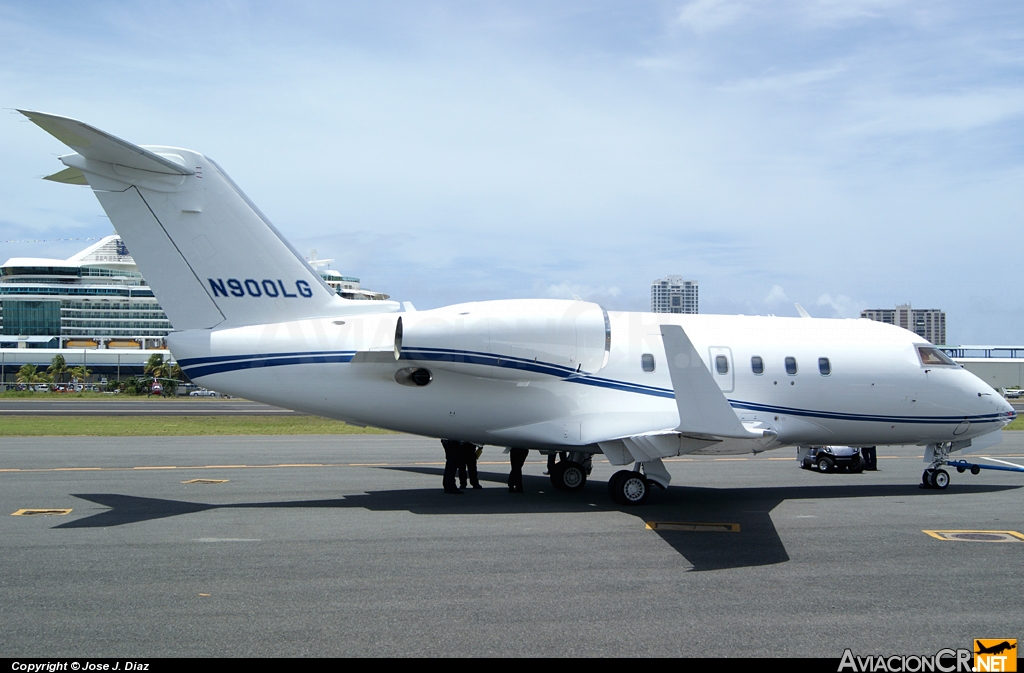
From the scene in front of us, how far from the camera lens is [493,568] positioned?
9.35 m

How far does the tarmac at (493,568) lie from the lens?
6.89m

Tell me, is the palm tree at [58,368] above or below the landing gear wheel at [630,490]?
above

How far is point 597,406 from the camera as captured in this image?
576 inches

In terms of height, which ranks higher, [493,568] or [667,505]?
[493,568]

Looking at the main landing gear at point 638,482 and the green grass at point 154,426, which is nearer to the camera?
the main landing gear at point 638,482

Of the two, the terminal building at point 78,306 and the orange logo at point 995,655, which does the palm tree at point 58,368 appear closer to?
the terminal building at point 78,306

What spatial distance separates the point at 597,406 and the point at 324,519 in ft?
17.4

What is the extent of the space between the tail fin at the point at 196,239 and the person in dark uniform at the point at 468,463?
383 cm

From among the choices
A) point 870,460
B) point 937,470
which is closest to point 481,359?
point 937,470

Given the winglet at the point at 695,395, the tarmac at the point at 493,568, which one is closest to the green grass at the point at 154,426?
the tarmac at the point at 493,568

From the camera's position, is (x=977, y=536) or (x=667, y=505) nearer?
(x=977, y=536)

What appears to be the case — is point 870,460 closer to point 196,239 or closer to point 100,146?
point 196,239

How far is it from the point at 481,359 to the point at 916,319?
3767 inches

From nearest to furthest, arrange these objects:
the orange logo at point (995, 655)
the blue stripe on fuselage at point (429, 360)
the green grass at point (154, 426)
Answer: the orange logo at point (995, 655) < the blue stripe on fuselage at point (429, 360) < the green grass at point (154, 426)
